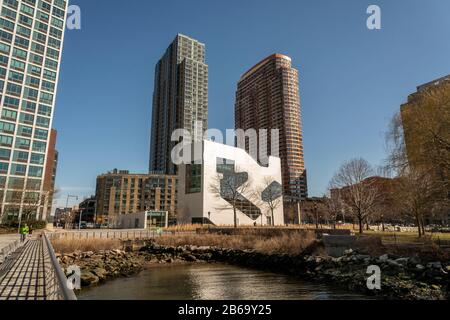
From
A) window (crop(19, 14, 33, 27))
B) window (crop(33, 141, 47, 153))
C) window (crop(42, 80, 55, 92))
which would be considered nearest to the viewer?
window (crop(33, 141, 47, 153))

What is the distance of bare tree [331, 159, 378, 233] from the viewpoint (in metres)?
40.2

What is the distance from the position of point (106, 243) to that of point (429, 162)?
1303 inches

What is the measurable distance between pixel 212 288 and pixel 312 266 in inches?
368

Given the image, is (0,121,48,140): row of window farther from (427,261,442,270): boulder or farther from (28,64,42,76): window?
(427,261,442,270): boulder

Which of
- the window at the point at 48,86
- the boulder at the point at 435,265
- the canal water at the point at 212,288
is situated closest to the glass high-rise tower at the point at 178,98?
the window at the point at 48,86

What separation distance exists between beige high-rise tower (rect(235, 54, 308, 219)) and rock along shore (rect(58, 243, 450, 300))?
110 m

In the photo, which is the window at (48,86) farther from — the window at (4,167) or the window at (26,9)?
the window at (4,167)

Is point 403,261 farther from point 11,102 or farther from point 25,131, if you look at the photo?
point 11,102

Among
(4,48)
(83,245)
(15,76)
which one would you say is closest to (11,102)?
(15,76)

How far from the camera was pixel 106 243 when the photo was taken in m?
33.7

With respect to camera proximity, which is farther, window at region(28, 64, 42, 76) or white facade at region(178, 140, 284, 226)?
window at region(28, 64, 42, 76)

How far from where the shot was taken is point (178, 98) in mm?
158875

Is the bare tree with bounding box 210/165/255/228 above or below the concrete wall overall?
above

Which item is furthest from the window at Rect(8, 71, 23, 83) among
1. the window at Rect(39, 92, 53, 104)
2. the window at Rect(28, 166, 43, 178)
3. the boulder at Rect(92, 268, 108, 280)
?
the boulder at Rect(92, 268, 108, 280)
